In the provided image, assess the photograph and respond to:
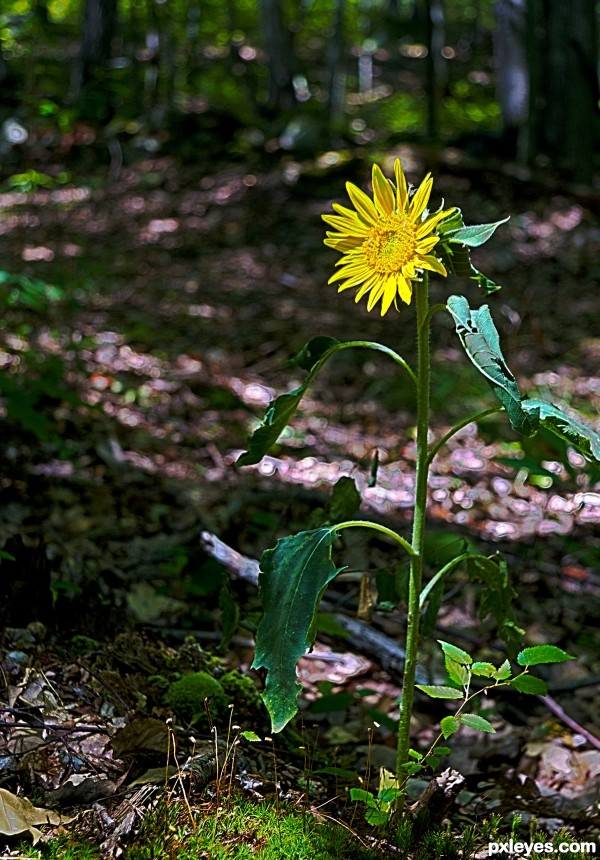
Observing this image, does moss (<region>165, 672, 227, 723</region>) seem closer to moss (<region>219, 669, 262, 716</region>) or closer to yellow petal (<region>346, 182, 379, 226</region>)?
moss (<region>219, 669, 262, 716</region>)

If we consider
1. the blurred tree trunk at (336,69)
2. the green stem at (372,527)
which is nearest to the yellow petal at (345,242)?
the green stem at (372,527)

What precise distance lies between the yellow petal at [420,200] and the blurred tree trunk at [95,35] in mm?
15169

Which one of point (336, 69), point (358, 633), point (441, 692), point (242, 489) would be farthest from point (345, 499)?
point (336, 69)

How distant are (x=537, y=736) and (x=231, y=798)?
1.32 metres

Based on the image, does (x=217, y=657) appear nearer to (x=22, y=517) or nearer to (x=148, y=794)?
(x=148, y=794)

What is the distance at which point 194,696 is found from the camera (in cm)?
204

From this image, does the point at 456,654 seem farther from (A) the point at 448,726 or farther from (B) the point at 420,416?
(B) the point at 420,416

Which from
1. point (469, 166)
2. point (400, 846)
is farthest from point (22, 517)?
point (469, 166)

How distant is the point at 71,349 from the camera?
205 inches

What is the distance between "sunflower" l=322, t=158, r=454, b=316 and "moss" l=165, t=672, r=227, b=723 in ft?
3.71

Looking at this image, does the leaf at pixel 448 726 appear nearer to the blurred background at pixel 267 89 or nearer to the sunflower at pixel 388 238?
the sunflower at pixel 388 238

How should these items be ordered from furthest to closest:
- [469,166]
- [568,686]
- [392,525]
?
[469,166] → [392,525] → [568,686]

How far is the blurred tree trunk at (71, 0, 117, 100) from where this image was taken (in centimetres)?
1477

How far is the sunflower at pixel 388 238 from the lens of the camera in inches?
58.9
